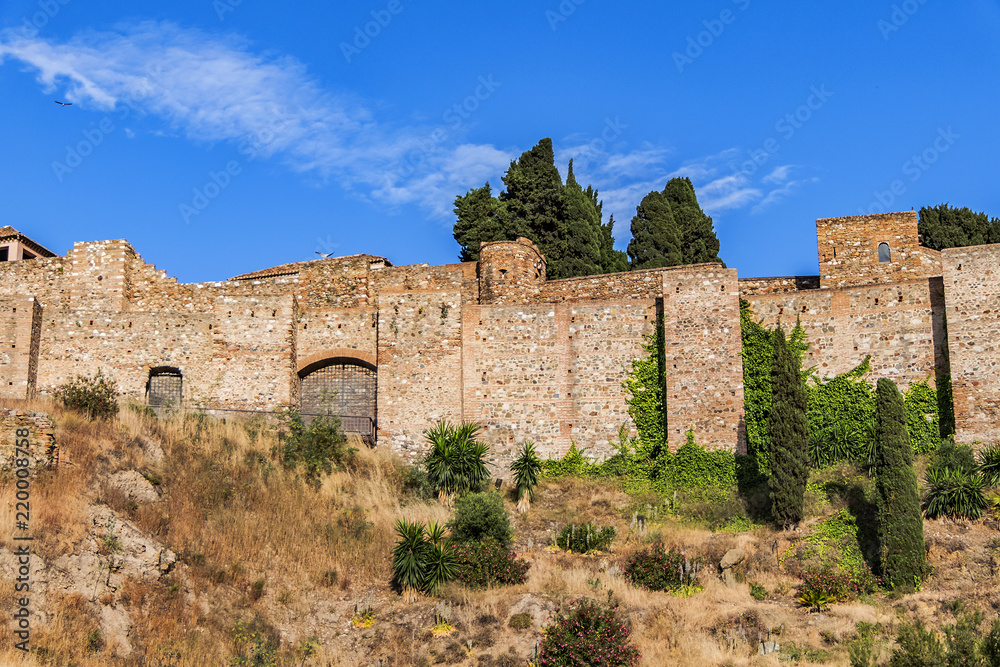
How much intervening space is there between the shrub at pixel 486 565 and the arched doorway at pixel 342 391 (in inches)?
304

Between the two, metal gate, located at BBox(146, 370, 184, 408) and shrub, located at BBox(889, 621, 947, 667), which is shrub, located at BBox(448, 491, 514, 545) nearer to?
shrub, located at BBox(889, 621, 947, 667)

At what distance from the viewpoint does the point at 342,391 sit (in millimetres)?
27922

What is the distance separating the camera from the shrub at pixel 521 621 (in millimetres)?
18281

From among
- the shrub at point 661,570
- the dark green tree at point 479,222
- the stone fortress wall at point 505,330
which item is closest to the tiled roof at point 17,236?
the stone fortress wall at point 505,330

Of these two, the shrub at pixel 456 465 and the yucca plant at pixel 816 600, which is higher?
the shrub at pixel 456 465

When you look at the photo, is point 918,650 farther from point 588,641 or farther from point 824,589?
point 588,641

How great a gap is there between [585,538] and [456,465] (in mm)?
4174

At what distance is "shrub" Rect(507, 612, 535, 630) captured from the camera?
60.0 ft

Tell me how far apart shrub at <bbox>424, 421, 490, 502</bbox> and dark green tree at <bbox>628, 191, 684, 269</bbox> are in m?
14.4

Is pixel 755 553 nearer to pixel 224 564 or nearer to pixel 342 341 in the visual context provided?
pixel 224 564

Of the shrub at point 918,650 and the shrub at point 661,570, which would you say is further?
the shrub at point 661,570

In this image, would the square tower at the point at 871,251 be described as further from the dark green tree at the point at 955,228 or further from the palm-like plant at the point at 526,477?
the dark green tree at the point at 955,228

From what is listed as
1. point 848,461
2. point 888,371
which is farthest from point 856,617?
point 888,371

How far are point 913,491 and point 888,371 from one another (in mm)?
4551
